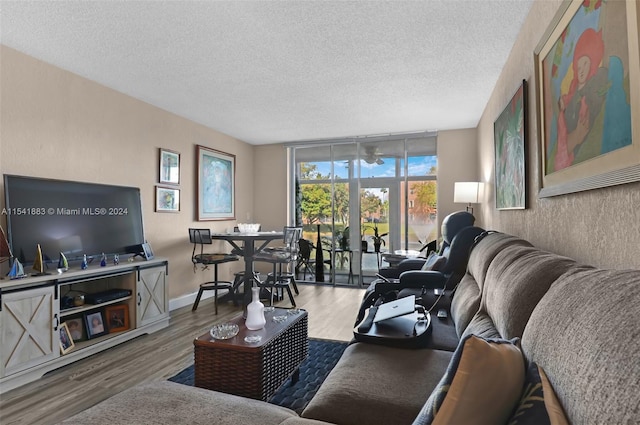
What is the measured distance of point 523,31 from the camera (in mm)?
2449

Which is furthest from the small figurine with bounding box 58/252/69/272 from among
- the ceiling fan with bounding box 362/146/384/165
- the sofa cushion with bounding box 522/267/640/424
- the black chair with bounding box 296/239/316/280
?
the ceiling fan with bounding box 362/146/384/165

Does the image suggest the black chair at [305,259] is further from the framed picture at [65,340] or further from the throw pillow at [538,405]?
the throw pillow at [538,405]

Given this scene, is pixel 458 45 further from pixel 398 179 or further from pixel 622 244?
pixel 398 179

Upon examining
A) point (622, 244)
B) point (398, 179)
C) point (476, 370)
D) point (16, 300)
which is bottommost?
point (16, 300)

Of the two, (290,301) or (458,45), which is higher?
(458,45)

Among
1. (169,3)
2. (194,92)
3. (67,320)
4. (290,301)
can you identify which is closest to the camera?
(169,3)

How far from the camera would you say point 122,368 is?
9.00 feet

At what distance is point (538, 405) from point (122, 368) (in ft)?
9.89

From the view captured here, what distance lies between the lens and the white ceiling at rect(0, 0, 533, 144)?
2.29m

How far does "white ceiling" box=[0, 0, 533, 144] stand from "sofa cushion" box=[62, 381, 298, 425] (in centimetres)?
226

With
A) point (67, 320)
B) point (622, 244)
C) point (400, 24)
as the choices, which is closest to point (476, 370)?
point (622, 244)

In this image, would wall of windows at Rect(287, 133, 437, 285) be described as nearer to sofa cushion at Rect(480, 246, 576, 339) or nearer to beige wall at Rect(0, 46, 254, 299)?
beige wall at Rect(0, 46, 254, 299)

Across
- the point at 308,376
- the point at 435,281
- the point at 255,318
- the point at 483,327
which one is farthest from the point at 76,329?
the point at 483,327

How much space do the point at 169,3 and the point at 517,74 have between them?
8.29 ft
